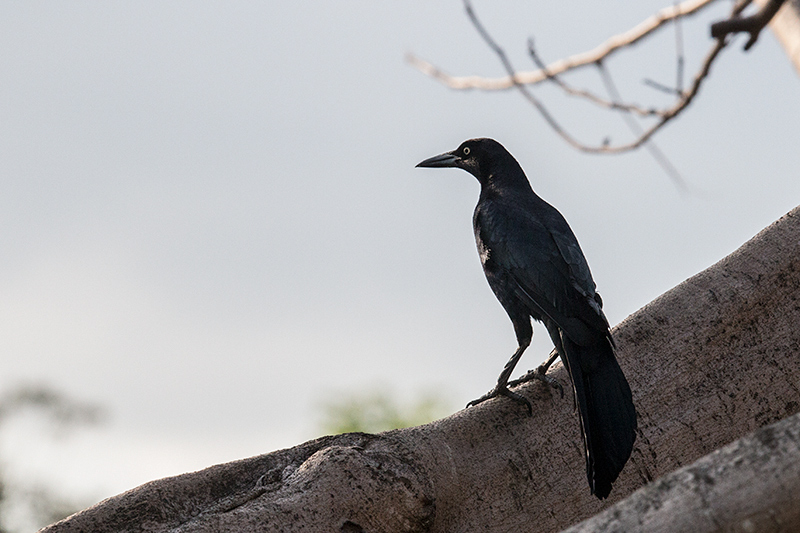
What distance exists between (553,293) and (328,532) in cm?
140

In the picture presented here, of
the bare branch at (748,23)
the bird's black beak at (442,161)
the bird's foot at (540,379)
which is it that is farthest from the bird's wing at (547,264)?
the bare branch at (748,23)

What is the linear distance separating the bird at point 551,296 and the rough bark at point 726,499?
104cm

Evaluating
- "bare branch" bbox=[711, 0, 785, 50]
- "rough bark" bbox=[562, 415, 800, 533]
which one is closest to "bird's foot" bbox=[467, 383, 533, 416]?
"rough bark" bbox=[562, 415, 800, 533]

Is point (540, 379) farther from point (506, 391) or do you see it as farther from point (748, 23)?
point (748, 23)

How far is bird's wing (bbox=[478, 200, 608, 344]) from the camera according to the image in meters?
3.24

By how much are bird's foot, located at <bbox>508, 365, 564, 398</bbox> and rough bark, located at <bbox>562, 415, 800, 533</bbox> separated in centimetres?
161

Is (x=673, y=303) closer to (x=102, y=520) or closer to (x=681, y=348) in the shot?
(x=681, y=348)

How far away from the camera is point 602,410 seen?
2.91m

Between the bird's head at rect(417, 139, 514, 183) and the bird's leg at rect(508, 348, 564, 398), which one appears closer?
the bird's leg at rect(508, 348, 564, 398)

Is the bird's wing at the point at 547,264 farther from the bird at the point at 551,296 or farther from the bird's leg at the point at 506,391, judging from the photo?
the bird's leg at the point at 506,391

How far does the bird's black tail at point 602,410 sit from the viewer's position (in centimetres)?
280

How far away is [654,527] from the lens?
1692 mm

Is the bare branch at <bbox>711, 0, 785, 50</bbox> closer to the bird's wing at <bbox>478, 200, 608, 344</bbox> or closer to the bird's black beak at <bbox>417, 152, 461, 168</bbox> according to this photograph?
the bird's wing at <bbox>478, 200, 608, 344</bbox>

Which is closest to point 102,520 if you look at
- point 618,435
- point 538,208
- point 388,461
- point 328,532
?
point 328,532
